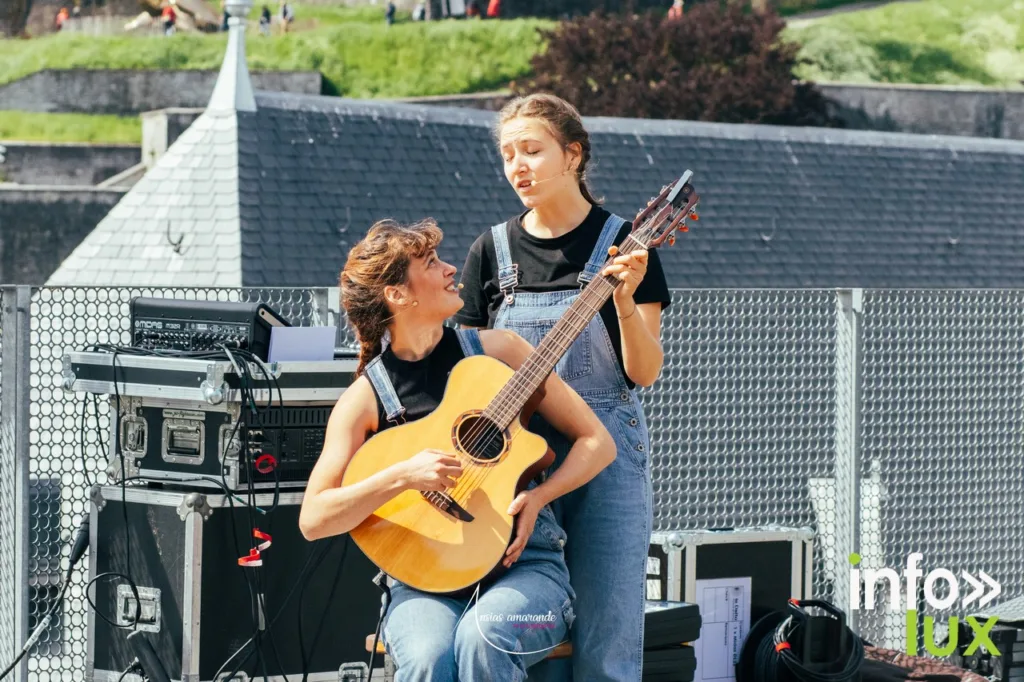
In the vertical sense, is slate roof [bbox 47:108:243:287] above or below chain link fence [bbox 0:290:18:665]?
above

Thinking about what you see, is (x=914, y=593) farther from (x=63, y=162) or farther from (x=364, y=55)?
(x=364, y=55)

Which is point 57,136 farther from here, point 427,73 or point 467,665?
point 467,665

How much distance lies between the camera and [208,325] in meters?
4.86

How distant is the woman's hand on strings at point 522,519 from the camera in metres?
4.01

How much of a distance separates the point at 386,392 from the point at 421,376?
105 millimetres

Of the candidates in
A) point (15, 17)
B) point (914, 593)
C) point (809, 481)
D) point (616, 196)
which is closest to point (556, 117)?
point (914, 593)

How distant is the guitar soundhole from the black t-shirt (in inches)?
15.5

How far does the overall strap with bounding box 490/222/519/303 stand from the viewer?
14.1 ft

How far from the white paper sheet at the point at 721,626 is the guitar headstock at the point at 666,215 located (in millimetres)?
1977

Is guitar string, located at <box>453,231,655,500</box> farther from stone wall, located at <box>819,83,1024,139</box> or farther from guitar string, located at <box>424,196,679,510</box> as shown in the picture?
stone wall, located at <box>819,83,1024,139</box>

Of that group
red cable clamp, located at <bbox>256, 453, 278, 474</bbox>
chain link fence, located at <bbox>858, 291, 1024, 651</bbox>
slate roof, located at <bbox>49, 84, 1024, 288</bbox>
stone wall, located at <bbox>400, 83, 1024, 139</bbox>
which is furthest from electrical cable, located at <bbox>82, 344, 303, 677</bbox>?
stone wall, located at <bbox>400, 83, 1024, 139</bbox>

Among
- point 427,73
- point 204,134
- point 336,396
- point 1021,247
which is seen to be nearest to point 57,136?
point 427,73

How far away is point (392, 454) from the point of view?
411 centimetres

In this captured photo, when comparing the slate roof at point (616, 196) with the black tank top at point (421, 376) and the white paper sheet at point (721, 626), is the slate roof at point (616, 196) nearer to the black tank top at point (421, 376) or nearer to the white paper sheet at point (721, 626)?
the white paper sheet at point (721, 626)
